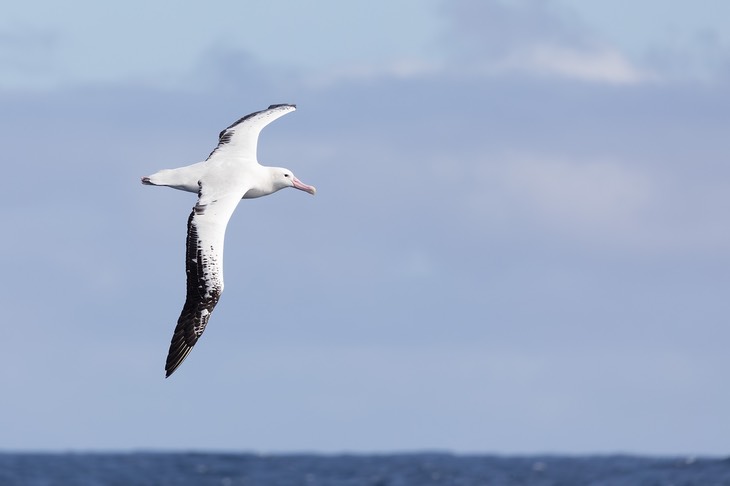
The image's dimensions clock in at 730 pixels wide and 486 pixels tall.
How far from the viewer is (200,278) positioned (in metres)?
20.1

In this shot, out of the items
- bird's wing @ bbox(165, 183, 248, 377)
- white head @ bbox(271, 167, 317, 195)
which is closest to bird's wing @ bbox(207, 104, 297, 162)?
white head @ bbox(271, 167, 317, 195)

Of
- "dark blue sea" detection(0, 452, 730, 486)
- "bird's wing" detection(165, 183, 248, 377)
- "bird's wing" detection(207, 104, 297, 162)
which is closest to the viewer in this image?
"bird's wing" detection(165, 183, 248, 377)

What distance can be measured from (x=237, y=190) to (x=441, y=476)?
117 feet

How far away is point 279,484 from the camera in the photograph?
54438 mm

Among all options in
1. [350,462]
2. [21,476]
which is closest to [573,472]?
[350,462]

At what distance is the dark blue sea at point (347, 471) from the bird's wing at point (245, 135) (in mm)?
24477

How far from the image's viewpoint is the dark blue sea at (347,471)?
49875 mm

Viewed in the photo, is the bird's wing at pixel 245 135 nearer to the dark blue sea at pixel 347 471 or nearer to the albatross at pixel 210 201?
the albatross at pixel 210 201

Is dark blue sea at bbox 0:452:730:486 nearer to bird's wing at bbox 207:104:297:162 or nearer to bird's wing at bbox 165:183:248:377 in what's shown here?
bird's wing at bbox 207:104:297:162

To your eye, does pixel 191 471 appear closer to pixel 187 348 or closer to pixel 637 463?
pixel 637 463

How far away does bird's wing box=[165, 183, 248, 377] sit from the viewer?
1995 centimetres

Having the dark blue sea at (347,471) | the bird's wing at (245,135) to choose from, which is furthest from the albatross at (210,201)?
the dark blue sea at (347,471)

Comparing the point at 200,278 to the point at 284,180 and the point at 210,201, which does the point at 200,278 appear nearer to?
the point at 210,201

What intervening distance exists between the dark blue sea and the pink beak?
2452cm
